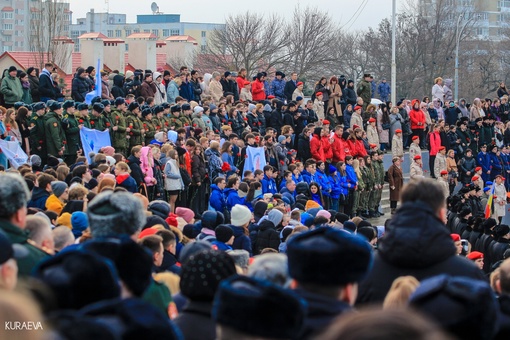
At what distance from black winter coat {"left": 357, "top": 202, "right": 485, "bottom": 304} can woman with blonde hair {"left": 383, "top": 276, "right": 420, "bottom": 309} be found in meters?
0.37

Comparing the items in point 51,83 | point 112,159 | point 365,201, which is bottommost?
point 365,201

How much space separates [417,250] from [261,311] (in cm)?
171

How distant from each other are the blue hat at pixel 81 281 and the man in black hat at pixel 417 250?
1666 mm

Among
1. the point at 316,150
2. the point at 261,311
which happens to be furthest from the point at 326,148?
the point at 261,311

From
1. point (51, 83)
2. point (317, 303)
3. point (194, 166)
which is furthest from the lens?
point (51, 83)

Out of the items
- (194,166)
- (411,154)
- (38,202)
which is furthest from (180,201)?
(411,154)

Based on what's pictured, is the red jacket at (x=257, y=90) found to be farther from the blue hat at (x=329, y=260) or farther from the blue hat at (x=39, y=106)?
the blue hat at (x=329, y=260)

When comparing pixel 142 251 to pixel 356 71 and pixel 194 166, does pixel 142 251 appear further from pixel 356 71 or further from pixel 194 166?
pixel 356 71

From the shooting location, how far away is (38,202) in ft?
40.4

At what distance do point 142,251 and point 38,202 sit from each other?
25.5 feet

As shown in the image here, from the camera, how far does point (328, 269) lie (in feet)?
14.4

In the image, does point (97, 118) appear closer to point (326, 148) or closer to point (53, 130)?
point (53, 130)

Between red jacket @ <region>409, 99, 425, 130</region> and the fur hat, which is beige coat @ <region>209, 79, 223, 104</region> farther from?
the fur hat

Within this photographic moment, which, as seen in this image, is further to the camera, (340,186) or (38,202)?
(340,186)
